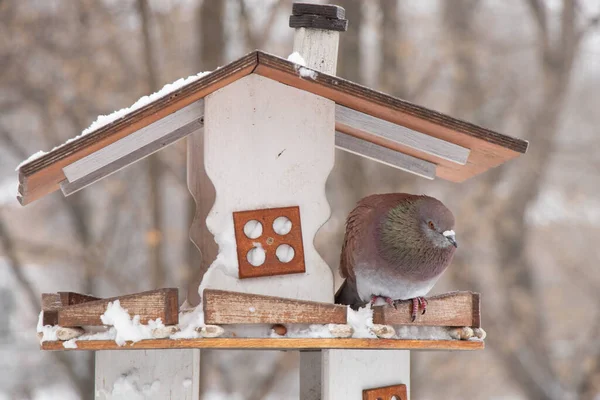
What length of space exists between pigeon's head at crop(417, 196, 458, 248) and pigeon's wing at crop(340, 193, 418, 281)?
0.33 ft

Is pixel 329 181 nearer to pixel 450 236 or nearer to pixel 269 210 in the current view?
pixel 450 236

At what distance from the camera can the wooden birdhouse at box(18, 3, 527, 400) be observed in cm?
228

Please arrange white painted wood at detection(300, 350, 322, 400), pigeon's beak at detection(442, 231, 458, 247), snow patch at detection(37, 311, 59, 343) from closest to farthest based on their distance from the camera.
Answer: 1. snow patch at detection(37, 311, 59, 343)
2. pigeon's beak at detection(442, 231, 458, 247)
3. white painted wood at detection(300, 350, 322, 400)

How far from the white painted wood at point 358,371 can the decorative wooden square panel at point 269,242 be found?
1.00 feet

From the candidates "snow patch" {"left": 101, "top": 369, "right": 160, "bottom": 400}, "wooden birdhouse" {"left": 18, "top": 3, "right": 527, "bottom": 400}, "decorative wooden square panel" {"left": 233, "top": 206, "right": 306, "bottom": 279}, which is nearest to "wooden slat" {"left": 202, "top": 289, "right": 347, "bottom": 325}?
"wooden birdhouse" {"left": 18, "top": 3, "right": 527, "bottom": 400}

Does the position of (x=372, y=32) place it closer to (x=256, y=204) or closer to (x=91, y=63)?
(x=91, y=63)

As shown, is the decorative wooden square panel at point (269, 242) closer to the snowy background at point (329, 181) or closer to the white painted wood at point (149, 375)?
the white painted wood at point (149, 375)

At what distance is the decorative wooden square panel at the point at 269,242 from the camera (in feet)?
8.45

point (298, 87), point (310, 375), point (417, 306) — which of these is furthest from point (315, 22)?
point (310, 375)

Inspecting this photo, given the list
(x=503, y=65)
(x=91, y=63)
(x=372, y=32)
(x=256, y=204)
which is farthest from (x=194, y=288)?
(x=503, y=65)

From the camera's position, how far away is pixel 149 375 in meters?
2.64

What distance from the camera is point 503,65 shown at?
29.5ft

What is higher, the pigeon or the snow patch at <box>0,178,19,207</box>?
the snow patch at <box>0,178,19,207</box>

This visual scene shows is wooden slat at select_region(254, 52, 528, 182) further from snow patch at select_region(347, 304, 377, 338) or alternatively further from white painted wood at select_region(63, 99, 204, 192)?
snow patch at select_region(347, 304, 377, 338)
